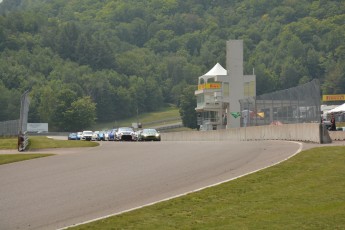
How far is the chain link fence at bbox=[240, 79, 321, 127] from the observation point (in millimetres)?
47188

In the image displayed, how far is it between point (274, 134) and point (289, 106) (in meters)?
1.89

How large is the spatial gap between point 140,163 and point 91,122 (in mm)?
167582

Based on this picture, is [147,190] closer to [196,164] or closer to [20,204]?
[20,204]

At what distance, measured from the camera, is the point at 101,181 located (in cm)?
2478

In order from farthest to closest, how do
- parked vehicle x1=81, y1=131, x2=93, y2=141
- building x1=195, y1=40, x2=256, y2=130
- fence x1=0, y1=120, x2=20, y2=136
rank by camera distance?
building x1=195, y1=40, x2=256, y2=130 < parked vehicle x1=81, y1=131, x2=93, y2=141 < fence x1=0, y1=120, x2=20, y2=136

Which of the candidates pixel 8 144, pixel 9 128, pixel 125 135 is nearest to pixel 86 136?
pixel 9 128

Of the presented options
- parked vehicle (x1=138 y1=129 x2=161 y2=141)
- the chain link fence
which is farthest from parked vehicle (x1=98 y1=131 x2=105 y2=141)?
the chain link fence

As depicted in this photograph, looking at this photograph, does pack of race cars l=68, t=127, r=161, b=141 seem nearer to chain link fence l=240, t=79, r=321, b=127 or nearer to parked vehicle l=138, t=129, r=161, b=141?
parked vehicle l=138, t=129, r=161, b=141

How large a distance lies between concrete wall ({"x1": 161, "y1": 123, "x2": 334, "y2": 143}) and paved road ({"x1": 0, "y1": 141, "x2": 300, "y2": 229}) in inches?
236

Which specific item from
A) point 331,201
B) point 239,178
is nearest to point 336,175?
point 239,178

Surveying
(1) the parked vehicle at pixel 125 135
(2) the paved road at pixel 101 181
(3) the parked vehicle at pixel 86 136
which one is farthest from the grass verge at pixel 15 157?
(3) the parked vehicle at pixel 86 136

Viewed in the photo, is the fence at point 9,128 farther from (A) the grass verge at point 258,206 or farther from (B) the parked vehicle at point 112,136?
(A) the grass verge at point 258,206

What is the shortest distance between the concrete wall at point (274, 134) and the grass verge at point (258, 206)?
17085mm

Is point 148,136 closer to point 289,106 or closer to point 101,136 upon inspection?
point 101,136
